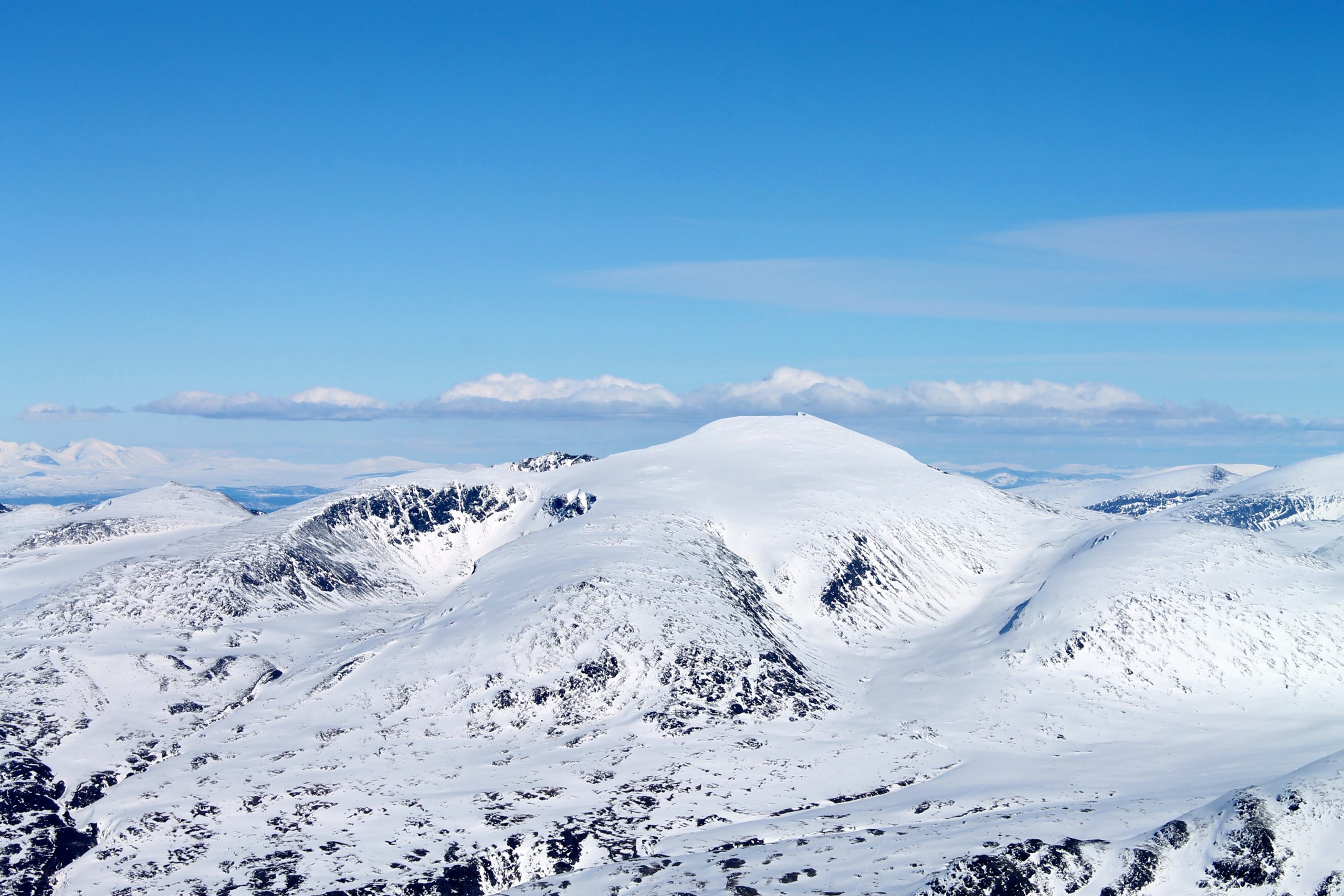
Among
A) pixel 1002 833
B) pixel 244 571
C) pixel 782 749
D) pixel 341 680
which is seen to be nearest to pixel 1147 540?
pixel 782 749

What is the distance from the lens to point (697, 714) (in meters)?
117

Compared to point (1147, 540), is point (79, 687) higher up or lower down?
lower down

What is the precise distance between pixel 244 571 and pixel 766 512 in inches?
3707

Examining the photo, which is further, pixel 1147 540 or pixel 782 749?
pixel 1147 540

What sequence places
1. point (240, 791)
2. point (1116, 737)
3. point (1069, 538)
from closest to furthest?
point (240, 791), point (1116, 737), point (1069, 538)

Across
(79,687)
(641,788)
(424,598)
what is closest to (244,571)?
(424,598)

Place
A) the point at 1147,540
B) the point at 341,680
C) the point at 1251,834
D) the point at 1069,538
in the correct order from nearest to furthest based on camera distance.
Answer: the point at 1251,834 → the point at 341,680 → the point at 1147,540 → the point at 1069,538

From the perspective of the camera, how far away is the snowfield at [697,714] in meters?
80.9

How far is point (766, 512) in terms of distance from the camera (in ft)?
605

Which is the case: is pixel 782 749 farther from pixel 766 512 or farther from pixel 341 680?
pixel 766 512

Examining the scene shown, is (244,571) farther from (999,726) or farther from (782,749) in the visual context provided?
(999,726)

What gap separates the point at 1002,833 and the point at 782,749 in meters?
31.9

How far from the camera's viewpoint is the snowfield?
266ft

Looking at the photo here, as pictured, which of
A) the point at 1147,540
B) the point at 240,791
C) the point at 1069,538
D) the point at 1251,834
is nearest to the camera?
the point at 1251,834
